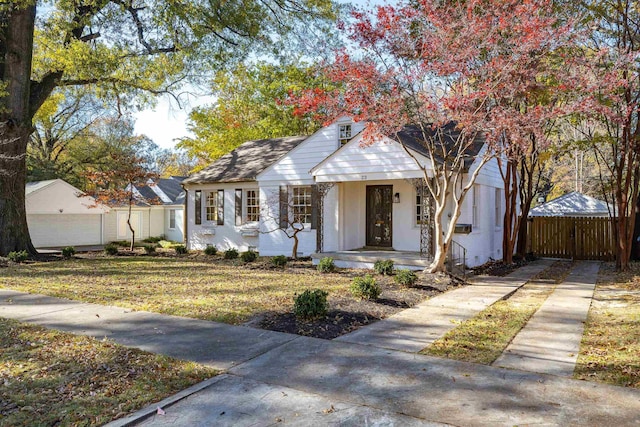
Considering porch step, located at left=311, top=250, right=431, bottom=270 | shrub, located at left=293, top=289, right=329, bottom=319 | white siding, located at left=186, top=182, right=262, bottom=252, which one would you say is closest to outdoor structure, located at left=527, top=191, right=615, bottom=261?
porch step, located at left=311, top=250, right=431, bottom=270

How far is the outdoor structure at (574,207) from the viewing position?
20250 mm

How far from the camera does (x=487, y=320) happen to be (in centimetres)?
696

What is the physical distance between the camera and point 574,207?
20828 millimetres

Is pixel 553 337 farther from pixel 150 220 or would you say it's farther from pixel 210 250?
pixel 150 220

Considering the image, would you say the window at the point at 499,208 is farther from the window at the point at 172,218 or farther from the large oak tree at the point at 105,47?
the window at the point at 172,218

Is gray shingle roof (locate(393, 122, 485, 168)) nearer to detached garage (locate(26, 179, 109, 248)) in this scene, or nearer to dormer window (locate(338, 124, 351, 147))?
dormer window (locate(338, 124, 351, 147))

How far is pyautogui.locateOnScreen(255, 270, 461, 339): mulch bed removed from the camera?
6.29 m

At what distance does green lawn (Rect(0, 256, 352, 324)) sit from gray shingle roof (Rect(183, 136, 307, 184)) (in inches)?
180

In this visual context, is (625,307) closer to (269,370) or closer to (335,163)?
(269,370)

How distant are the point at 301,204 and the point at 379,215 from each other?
2.92 m

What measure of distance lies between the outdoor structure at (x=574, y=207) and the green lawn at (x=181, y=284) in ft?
43.9

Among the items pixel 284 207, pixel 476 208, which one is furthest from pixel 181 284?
pixel 476 208

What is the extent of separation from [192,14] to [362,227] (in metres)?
8.50

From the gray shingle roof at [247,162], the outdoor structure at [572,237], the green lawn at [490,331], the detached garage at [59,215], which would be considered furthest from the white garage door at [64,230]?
the green lawn at [490,331]
